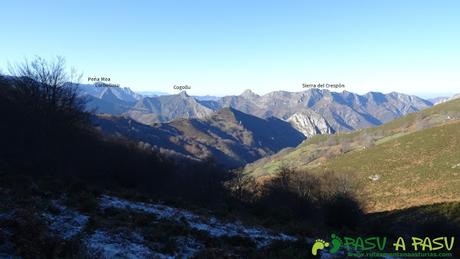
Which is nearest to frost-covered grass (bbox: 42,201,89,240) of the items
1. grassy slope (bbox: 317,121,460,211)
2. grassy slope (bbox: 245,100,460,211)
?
grassy slope (bbox: 245,100,460,211)

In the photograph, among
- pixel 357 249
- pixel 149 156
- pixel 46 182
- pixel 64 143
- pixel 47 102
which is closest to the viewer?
pixel 357 249

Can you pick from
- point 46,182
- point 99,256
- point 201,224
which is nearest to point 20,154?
point 46,182

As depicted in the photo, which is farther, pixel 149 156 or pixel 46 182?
pixel 149 156

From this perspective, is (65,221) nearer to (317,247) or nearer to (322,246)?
(317,247)

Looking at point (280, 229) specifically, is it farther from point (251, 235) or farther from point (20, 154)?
point (20, 154)

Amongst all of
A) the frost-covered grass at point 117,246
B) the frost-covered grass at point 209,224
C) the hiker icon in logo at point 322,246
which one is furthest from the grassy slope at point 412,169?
the frost-covered grass at point 117,246

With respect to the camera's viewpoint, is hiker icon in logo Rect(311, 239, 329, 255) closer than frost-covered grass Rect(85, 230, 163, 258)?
No

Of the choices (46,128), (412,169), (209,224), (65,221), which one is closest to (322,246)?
(209,224)

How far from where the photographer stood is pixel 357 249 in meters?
17.0

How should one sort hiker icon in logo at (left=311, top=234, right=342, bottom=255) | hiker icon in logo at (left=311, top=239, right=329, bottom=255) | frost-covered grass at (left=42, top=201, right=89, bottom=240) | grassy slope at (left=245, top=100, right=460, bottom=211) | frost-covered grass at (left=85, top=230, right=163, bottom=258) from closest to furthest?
frost-covered grass at (left=85, top=230, right=163, bottom=258), frost-covered grass at (left=42, top=201, right=89, bottom=240), hiker icon in logo at (left=311, top=239, right=329, bottom=255), hiker icon in logo at (left=311, top=234, right=342, bottom=255), grassy slope at (left=245, top=100, right=460, bottom=211)

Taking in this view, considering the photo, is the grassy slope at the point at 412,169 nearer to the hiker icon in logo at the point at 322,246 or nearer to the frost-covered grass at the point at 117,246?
the hiker icon in logo at the point at 322,246

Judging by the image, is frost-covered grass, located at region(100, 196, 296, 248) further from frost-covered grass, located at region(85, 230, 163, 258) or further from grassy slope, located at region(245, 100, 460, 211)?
grassy slope, located at region(245, 100, 460, 211)

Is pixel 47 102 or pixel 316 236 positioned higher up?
pixel 47 102

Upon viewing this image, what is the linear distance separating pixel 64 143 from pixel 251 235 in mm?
28344
